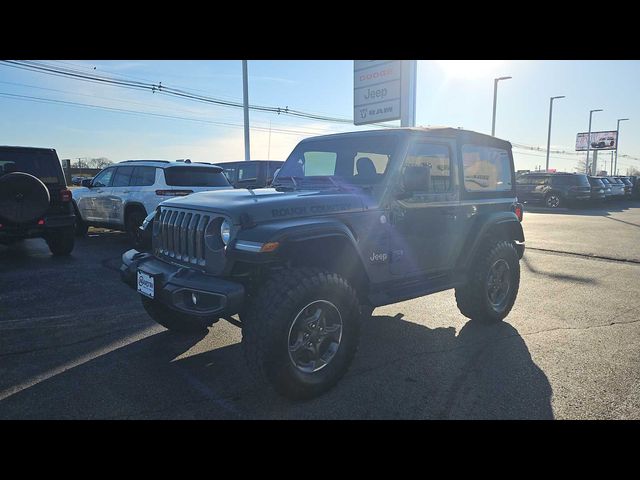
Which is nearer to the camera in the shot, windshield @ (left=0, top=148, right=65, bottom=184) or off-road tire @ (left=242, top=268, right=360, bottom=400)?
off-road tire @ (left=242, top=268, right=360, bottom=400)

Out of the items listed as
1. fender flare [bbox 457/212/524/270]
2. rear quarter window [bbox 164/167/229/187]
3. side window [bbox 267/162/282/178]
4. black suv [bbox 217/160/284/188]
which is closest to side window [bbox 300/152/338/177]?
fender flare [bbox 457/212/524/270]

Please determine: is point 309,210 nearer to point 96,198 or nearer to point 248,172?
point 96,198

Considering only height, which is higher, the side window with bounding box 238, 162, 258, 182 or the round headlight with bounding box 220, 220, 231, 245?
the side window with bounding box 238, 162, 258, 182

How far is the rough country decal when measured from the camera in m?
3.13

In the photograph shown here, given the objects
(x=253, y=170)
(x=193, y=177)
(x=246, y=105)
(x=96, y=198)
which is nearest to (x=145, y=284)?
(x=193, y=177)

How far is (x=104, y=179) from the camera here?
10.3 metres

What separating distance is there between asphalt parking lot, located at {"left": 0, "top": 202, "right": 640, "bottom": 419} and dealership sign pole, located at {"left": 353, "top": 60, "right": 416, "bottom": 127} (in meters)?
9.95

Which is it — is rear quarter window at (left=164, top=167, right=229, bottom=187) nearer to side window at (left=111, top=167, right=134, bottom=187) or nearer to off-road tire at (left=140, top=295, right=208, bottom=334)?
A: side window at (left=111, top=167, right=134, bottom=187)

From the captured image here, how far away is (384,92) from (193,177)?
8733 mm

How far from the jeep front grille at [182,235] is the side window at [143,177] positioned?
5.67 metres

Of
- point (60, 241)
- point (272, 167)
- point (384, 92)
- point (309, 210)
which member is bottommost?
point (60, 241)

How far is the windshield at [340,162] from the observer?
3902 mm

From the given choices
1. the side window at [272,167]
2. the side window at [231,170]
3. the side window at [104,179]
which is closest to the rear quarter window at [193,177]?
the side window at [104,179]

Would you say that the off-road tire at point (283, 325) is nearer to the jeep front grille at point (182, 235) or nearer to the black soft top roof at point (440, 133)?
the jeep front grille at point (182, 235)
